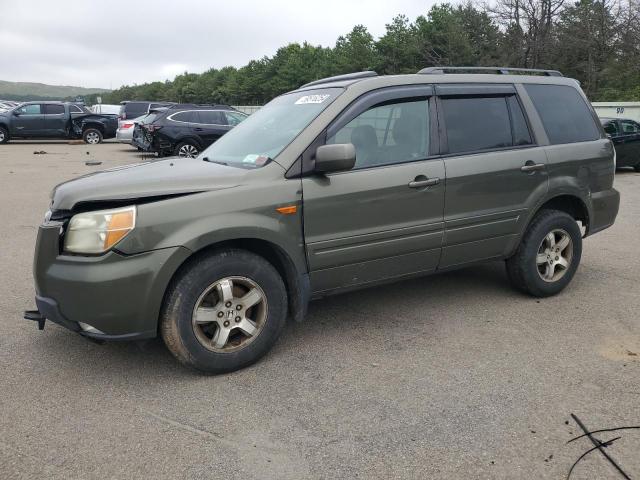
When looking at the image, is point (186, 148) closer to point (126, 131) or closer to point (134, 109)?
point (126, 131)

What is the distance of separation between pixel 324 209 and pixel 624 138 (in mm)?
13869

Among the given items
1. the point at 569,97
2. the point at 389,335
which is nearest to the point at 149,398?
the point at 389,335

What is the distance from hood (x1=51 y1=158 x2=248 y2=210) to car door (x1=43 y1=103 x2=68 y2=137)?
22391 mm

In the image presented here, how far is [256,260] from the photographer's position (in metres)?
3.44

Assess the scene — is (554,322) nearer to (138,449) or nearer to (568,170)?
(568,170)

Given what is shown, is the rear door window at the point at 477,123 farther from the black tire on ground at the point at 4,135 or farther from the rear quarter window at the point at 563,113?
the black tire on ground at the point at 4,135

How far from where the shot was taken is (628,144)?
48.5 feet

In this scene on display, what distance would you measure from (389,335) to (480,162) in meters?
1.47

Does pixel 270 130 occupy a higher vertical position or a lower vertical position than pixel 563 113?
lower

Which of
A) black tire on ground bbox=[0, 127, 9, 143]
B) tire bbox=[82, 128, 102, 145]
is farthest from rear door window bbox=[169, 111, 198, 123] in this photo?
black tire on ground bbox=[0, 127, 9, 143]

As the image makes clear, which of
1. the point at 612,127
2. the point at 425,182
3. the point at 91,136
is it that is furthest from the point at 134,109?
the point at 425,182

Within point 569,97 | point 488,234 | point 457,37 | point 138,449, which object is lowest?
point 138,449

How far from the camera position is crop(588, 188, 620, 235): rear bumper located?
499 centimetres

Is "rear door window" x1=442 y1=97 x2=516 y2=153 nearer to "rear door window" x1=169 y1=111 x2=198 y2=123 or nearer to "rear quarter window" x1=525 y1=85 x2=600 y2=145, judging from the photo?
"rear quarter window" x1=525 y1=85 x2=600 y2=145
